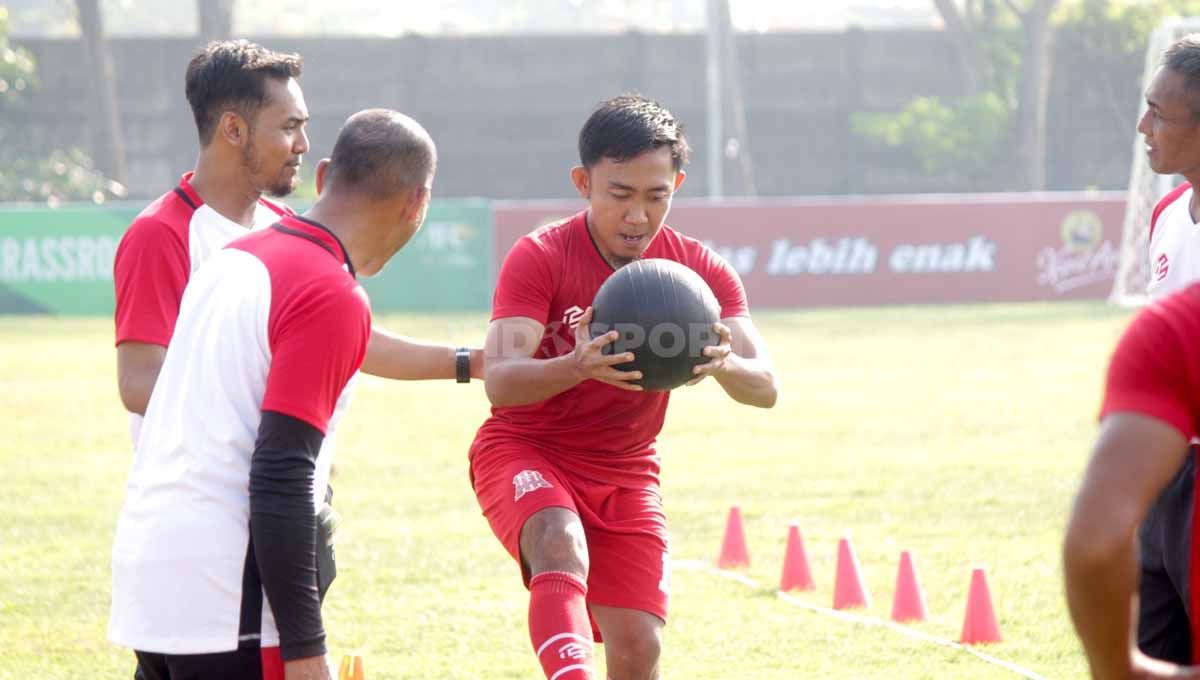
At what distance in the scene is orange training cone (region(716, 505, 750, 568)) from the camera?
9.45m

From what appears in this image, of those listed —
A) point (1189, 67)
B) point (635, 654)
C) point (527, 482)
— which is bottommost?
point (635, 654)

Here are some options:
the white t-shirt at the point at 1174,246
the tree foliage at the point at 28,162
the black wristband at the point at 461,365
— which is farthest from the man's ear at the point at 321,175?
the tree foliage at the point at 28,162

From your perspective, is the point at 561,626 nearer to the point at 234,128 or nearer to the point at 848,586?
the point at 234,128

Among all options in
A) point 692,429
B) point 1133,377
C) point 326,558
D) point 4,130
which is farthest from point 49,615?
point 4,130

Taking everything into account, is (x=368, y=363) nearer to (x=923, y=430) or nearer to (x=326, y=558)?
(x=326, y=558)

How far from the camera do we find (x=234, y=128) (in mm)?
5660

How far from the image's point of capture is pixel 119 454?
1415 centimetres

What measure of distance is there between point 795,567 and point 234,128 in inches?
171

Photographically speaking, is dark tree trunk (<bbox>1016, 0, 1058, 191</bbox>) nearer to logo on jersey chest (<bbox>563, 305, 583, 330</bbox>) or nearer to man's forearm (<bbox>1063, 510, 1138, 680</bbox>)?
logo on jersey chest (<bbox>563, 305, 583, 330</bbox>)

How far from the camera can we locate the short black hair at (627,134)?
19.4ft

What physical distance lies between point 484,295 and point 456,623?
65.9ft

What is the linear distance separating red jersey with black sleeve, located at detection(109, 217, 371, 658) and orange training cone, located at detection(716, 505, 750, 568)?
221 inches

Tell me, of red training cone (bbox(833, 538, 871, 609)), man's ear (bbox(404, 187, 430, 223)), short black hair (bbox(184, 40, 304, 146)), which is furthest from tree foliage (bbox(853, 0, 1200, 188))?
man's ear (bbox(404, 187, 430, 223))

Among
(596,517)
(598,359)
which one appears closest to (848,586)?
(596,517)
